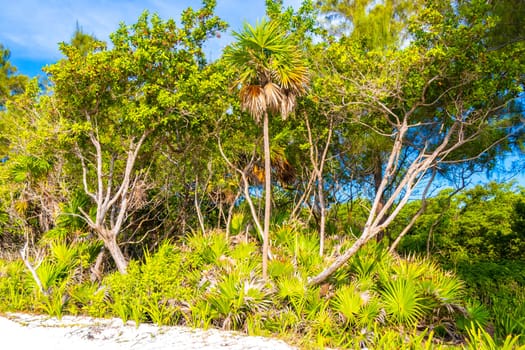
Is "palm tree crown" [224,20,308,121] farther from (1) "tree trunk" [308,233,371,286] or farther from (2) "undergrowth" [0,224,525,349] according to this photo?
(2) "undergrowth" [0,224,525,349]

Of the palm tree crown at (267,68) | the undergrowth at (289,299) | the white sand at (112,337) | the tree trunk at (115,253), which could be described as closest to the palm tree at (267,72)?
the palm tree crown at (267,68)

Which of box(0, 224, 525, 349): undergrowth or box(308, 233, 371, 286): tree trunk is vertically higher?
box(308, 233, 371, 286): tree trunk

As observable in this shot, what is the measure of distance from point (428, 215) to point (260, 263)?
12.1 m

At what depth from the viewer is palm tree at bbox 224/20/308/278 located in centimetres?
984

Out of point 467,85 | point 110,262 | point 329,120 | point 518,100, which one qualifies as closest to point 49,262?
point 110,262

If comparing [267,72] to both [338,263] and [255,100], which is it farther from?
[338,263]

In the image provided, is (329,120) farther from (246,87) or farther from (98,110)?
(98,110)

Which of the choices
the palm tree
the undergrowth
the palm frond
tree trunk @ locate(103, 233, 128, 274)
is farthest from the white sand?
the palm frond

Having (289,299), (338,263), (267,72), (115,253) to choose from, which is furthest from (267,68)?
(115,253)

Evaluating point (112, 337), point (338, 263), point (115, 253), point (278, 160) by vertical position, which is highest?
point (278, 160)

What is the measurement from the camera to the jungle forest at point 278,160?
8.75 m

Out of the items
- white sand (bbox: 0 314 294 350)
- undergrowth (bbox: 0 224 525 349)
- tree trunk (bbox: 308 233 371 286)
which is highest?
tree trunk (bbox: 308 233 371 286)

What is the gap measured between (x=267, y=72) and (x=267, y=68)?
99 millimetres

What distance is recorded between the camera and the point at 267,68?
33.1 feet
